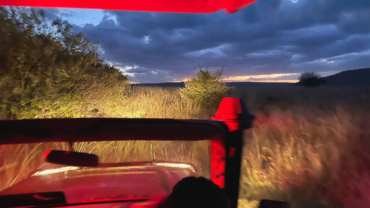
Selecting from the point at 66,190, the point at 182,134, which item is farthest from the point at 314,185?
the point at 66,190

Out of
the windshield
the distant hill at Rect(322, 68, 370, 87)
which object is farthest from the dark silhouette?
the distant hill at Rect(322, 68, 370, 87)

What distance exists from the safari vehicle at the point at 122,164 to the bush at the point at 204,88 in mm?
11271

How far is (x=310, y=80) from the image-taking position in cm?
4294

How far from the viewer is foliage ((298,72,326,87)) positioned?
42500mm

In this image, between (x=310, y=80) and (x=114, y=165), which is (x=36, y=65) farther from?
(x=310, y=80)

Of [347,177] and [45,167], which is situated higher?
[45,167]

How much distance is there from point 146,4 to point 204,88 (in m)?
12.0

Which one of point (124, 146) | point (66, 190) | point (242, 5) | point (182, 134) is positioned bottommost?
point (124, 146)

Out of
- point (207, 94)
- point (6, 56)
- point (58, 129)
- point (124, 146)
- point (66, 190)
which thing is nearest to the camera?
point (58, 129)

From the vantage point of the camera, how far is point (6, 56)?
14.3 feet

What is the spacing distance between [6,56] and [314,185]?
619 centimetres

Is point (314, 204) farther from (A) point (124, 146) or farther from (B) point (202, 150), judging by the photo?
(A) point (124, 146)

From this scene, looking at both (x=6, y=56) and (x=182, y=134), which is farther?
(x=6, y=56)

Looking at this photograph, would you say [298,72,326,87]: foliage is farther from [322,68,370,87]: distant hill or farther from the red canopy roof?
the red canopy roof
